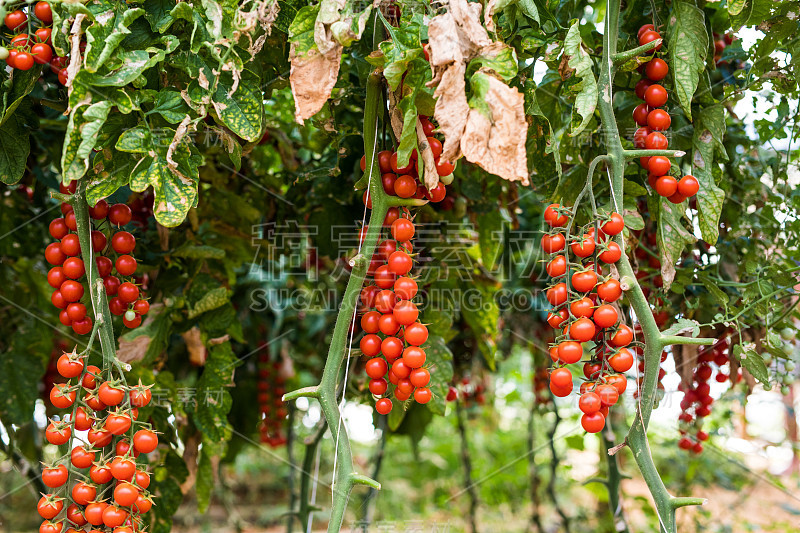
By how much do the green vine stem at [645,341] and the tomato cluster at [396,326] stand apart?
253 mm

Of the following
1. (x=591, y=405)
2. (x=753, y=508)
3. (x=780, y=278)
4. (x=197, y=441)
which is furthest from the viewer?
(x=753, y=508)

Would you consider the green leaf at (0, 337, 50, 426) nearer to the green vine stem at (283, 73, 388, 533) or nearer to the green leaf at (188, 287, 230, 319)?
the green leaf at (188, 287, 230, 319)

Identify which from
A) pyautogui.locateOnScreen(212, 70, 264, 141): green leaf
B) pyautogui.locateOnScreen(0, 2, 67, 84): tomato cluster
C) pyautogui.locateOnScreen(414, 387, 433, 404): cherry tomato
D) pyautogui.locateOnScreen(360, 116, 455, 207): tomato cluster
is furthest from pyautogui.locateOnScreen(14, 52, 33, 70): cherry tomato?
pyautogui.locateOnScreen(414, 387, 433, 404): cherry tomato

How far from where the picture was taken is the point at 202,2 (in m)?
0.69

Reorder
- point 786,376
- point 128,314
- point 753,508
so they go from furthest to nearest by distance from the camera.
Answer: point 753,508 → point 786,376 → point 128,314

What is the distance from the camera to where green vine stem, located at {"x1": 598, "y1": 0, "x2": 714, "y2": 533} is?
2.17 feet

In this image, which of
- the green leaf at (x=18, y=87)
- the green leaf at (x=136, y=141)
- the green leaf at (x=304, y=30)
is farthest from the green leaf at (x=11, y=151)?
the green leaf at (x=304, y=30)

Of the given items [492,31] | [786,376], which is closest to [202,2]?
[492,31]

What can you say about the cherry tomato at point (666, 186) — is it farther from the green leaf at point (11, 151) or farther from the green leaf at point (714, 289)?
the green leaf at point (11, 151)

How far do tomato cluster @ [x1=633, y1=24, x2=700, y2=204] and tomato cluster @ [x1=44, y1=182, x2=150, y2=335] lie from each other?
0.77m

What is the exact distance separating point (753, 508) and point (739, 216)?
3.43 metres

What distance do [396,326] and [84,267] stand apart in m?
0.46

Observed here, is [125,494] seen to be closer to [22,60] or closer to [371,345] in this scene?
[371,345]

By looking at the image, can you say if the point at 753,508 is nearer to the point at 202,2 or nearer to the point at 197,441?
the point at 197,441
